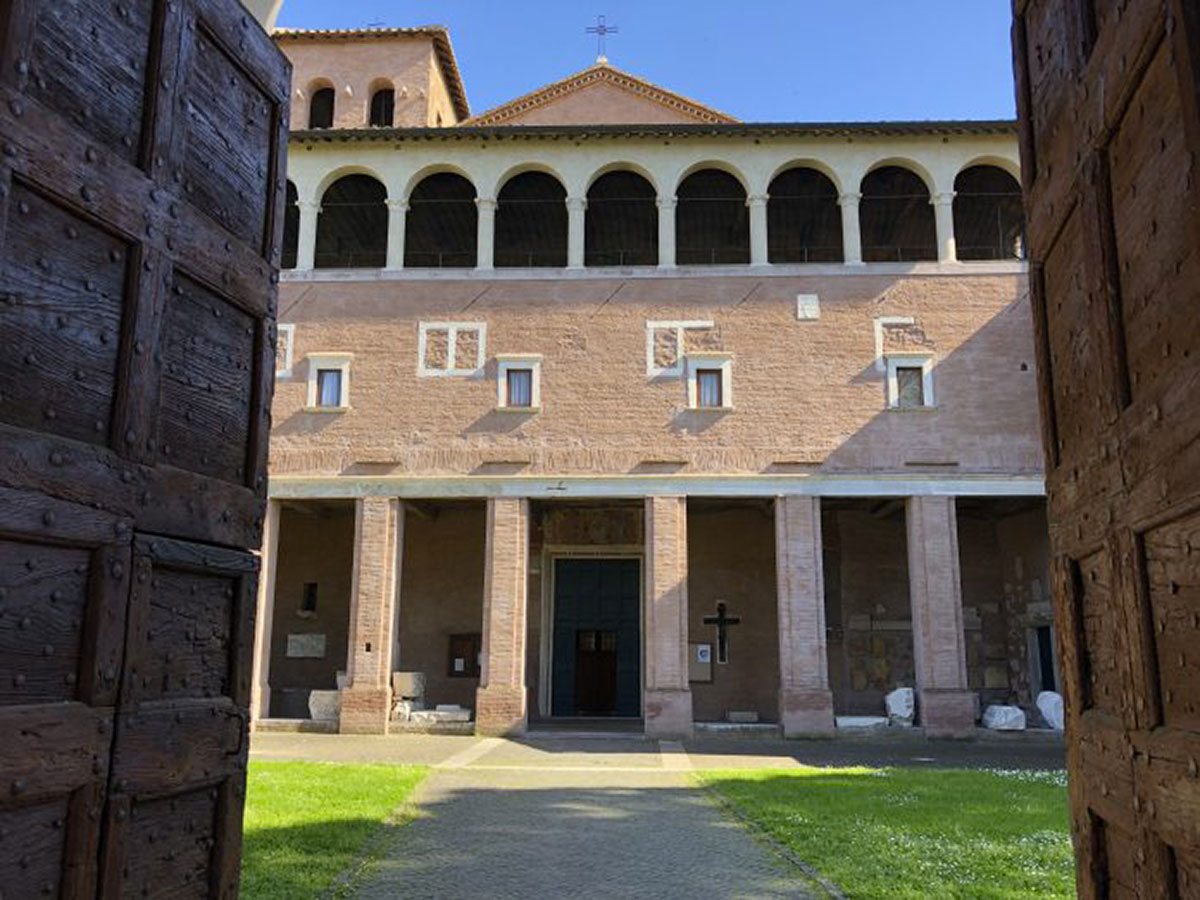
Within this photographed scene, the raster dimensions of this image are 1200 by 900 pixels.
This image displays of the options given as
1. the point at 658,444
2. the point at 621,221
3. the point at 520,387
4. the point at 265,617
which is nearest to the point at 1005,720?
the point at 658,444

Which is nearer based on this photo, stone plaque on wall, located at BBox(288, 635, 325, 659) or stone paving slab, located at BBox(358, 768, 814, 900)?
stone paving slab, located at BBox(358, 768, 814, 900)

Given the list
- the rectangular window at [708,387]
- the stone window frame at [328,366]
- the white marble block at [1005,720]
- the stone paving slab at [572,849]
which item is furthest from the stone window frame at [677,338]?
the stone paving slab at [572,849]

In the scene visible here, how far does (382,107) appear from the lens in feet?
97.0

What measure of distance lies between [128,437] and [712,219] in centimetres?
2434

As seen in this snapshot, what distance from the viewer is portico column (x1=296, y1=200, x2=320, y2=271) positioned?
76.5 ft

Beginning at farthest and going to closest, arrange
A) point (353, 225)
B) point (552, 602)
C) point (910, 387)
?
point (353, 225), point (552, 602), point (910, 387)

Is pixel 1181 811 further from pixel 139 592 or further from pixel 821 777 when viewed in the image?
pixel 821 777

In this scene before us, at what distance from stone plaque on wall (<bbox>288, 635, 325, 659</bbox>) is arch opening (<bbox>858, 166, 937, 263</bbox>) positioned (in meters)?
17.3

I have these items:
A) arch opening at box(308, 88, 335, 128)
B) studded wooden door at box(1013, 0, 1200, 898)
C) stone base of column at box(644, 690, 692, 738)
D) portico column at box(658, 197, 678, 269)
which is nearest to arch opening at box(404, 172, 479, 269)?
portico column at box(658, 197, 678, 269)

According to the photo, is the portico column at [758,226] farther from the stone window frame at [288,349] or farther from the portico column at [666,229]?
the stone window frame at [288,349]

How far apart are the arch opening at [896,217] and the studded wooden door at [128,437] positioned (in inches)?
884

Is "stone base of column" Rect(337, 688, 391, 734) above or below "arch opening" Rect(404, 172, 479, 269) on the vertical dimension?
below

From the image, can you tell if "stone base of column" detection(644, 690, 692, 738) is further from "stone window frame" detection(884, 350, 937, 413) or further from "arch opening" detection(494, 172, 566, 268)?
"arch opening" detection(494, 172, 566, 268)

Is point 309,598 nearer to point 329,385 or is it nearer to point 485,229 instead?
point 329,385
